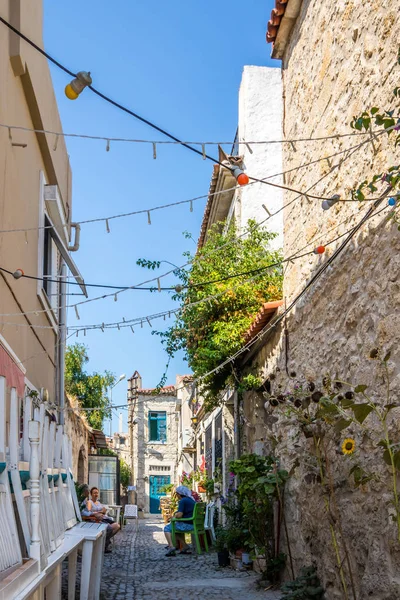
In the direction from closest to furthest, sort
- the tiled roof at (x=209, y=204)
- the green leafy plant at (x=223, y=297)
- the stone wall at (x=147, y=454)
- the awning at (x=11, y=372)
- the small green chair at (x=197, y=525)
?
the awning at (x=11, y=372)
the green leafy plant at (x=223, y=297)
the small green chair at (x=197, y=525)
the tiled roof at (x=209, y=204)
the stone wall at (x=147, y=454)

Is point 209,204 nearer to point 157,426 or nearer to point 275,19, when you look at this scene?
point 275,19

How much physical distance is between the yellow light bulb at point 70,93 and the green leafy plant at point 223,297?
500 centimetres

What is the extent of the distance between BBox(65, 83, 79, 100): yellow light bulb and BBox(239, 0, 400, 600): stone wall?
1.65 m

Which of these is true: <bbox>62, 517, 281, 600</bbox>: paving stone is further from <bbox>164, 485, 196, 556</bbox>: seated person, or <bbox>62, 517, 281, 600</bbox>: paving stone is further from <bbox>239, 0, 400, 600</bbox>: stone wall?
<bbox>239, 0, 400, 600</bbox>: stone wall

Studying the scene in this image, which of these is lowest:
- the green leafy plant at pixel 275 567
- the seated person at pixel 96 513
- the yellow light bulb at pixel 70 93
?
the green leafy plant at pixel 275 567

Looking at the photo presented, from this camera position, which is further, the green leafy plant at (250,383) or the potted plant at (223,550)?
the green leafy plant at (250,383)

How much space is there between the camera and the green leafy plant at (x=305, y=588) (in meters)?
5.38

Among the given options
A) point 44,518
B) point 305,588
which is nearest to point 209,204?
point 305,588

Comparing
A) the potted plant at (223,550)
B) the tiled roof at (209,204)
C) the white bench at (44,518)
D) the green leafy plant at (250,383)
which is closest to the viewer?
the white bench at (44,518)

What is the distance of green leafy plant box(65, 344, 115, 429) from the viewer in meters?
22.4

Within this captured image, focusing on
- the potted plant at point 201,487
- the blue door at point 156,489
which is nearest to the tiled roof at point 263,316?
the potted plant at point 201,487

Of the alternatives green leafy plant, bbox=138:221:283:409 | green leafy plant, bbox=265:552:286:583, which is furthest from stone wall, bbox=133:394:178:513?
green leafy plant, bbox=265:552:286:583

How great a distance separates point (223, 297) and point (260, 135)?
5.24 metres

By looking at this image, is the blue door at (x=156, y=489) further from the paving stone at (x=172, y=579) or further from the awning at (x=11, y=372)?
the awning at (x=11, y=372)
